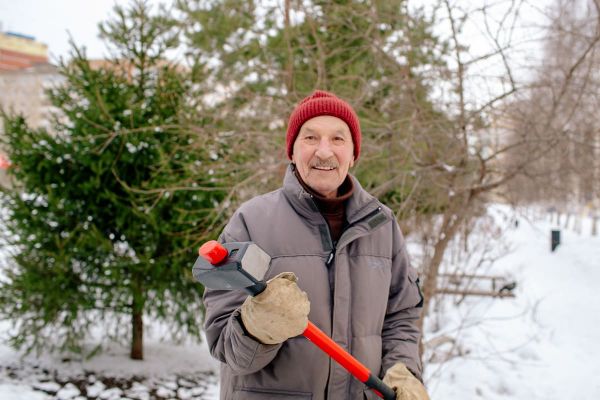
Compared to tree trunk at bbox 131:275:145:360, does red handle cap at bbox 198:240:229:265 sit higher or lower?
higher

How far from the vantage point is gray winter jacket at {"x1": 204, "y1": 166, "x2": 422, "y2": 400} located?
1417 millimetres

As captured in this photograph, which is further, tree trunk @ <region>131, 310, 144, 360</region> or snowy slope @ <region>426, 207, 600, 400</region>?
tree trunk @ <region>131, 310, 144, 360</region>

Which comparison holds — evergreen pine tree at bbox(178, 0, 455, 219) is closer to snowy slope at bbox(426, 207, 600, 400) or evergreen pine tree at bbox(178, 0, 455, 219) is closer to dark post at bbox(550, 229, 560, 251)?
snowy slope at bbox(426, 207, 600, 400)

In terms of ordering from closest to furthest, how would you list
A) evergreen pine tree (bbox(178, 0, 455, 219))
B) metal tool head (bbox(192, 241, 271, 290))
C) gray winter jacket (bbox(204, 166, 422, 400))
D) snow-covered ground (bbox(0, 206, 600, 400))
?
metal tool head (bbox(192, 241, 271, 290)) → gray winter jacket (bbox(204, 166, 422, 400)) → evergreen pine tree (bbox(178, 0, 455, 219)) → snow-covered ground (bbox(0, 206, 600, 400))

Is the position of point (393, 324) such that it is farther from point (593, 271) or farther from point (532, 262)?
point (532, 262)

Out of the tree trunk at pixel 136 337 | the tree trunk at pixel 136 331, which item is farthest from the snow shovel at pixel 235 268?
the tree trunk at pixel 136 337

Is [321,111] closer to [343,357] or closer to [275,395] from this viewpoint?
[343,357]

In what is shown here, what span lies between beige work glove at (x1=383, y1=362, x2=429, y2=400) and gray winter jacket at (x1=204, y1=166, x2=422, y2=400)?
6 cm

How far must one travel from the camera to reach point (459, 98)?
12.6ft

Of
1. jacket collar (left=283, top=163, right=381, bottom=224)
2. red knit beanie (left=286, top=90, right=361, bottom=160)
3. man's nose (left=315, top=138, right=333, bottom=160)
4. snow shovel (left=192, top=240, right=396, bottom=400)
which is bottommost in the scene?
snow shovel (left=192, top=240, right=396, bottom=400)

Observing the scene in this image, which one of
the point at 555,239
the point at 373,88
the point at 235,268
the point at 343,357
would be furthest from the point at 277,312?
the point at 555,239

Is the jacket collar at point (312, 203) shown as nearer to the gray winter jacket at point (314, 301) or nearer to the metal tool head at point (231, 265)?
the gray winter jacket at point (314, 301)

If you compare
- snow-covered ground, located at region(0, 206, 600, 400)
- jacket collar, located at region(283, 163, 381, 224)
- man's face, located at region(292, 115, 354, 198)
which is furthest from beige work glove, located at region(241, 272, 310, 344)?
snow-covered ground, located at region(0, 206, 600, 400)

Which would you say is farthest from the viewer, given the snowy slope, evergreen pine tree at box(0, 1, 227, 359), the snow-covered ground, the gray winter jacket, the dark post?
the dark post
